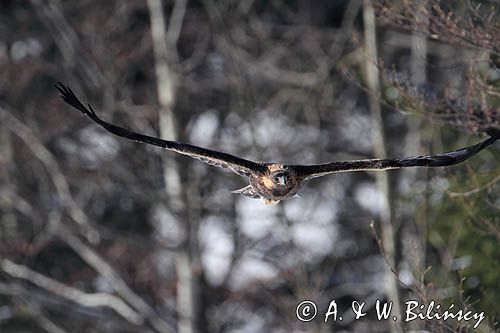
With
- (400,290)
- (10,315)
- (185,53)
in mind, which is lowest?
(400,290)

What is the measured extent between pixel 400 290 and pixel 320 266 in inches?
176

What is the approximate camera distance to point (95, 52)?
1758cm

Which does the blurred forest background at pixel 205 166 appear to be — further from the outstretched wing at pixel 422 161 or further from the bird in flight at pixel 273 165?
the outstretched wing at pixel 422 161

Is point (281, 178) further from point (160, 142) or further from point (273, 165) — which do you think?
point (160, 142)

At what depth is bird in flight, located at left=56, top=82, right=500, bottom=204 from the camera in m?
9.26

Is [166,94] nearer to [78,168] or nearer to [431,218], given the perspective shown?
[78,168]

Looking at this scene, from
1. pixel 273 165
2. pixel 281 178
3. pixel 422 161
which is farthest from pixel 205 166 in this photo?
pixel 422 161

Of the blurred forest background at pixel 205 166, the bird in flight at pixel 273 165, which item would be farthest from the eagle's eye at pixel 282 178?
the blurred forest background at pixel 205 166

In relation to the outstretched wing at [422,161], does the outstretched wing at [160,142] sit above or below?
above

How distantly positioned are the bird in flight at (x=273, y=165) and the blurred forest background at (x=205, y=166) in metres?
4.73

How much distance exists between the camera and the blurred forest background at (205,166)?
639 inches

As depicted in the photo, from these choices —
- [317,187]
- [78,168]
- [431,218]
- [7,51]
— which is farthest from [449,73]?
[7,51]

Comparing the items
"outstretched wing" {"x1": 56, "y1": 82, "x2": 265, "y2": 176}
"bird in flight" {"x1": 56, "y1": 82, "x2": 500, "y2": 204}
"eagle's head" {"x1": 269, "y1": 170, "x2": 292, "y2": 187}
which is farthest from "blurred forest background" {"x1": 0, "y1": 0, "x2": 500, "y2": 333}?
"outstretched wing" {"x1": 56, "y1": 82, "x2": 265, "y2": 176}

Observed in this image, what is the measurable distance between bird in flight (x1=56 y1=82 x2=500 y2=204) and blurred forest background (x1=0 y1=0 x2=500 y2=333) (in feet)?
15.5
